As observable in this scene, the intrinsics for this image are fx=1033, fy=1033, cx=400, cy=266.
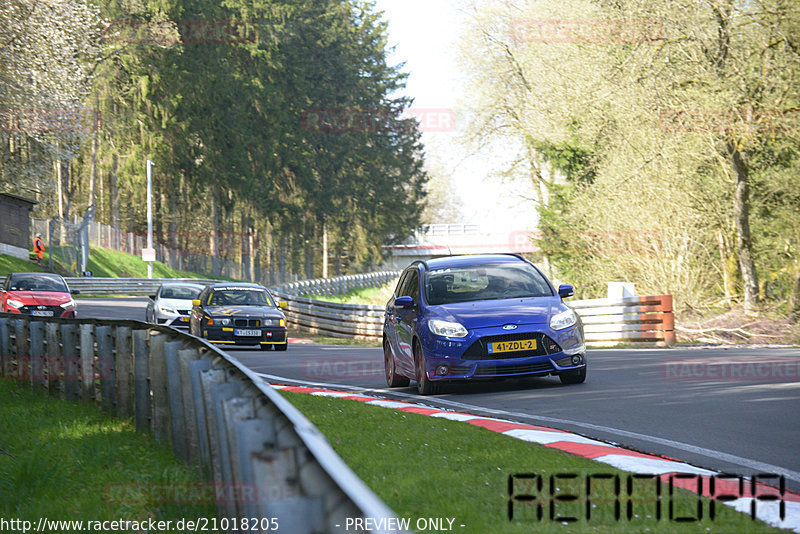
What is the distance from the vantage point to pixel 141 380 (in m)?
9.04

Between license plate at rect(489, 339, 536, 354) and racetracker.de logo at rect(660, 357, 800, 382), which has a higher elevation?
license plate at rect(489, 339, 536, 354)

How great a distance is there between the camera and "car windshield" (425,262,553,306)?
45.1ft

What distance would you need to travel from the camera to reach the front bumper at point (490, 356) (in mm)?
12570

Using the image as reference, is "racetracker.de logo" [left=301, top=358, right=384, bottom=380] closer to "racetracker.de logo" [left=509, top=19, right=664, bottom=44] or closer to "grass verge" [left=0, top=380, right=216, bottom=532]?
"grass verge" [left=0, top=380, right=216, bottom=532]

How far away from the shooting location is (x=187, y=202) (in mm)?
70312

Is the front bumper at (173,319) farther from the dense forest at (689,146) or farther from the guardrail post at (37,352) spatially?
the guardrail post at (37,352)

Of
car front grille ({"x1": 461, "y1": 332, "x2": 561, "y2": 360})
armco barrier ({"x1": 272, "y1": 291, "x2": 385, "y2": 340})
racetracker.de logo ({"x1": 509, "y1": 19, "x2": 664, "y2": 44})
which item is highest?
racetracker.de logo ({"x1": 509, "y1": 19, "x2": 664, "y2": 44})

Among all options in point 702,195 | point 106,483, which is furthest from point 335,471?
point 702,195

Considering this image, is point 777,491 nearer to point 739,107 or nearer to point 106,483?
point 106,483

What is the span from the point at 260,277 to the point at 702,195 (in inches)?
2199

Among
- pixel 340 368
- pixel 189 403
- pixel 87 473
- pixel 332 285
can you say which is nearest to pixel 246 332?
pixel 340 368

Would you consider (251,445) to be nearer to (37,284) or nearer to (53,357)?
(53,357)

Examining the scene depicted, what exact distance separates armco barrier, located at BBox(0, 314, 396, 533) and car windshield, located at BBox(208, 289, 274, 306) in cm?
1033

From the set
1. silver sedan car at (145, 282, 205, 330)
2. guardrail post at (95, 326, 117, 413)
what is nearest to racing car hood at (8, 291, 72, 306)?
silver sedan car at (145, 282, 205, 330)
